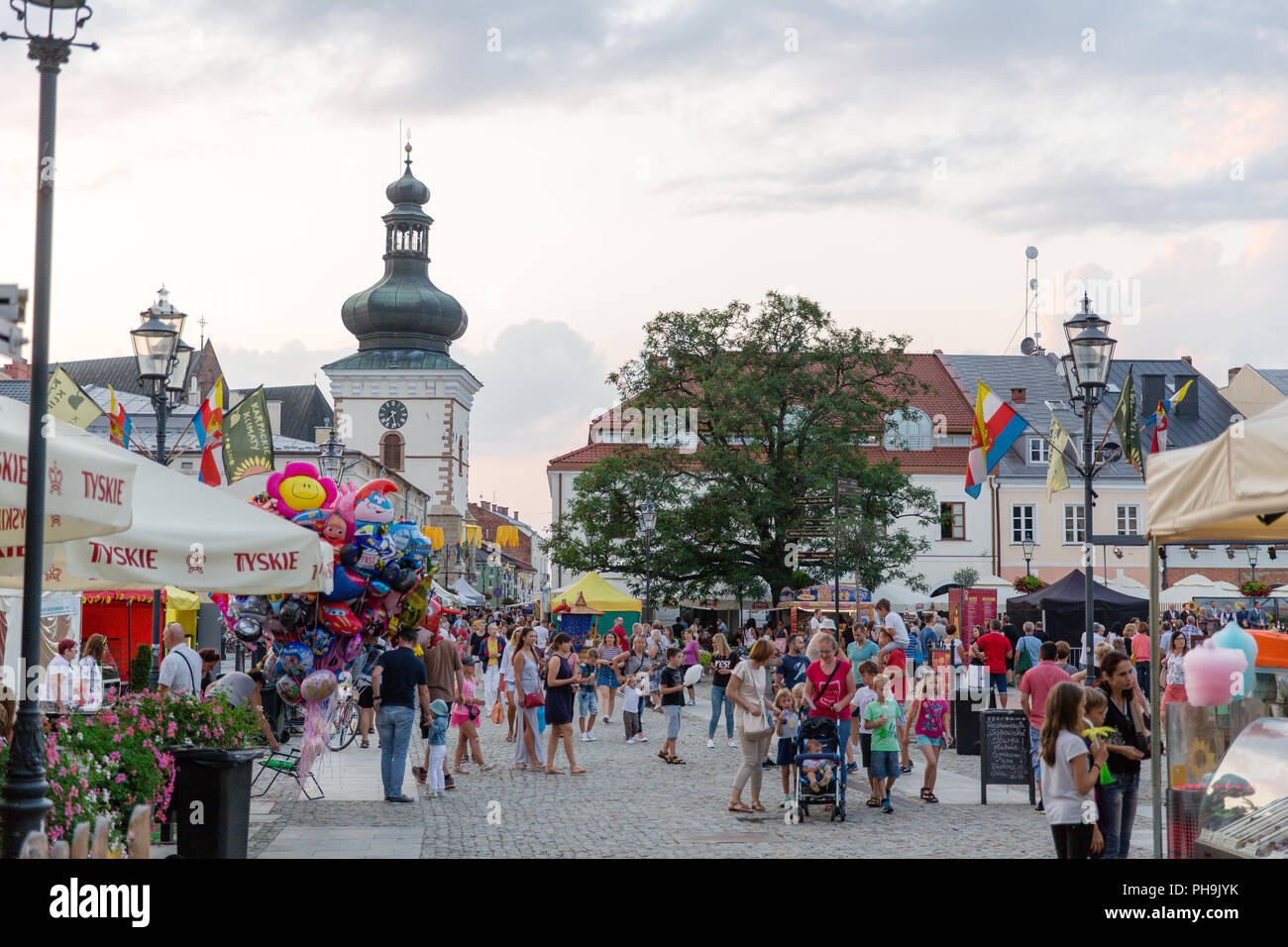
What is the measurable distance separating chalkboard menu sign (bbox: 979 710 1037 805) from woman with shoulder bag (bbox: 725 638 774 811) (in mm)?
2307

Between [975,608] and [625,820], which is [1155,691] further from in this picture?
[975,608]

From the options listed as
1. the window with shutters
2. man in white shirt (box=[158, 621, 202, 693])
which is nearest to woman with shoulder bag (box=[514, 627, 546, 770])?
man in white shirt (box=[158, 621, 202, 693])

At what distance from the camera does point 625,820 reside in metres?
13.3

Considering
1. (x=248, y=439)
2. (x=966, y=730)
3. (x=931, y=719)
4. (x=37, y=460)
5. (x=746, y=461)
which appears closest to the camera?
(x=37, y=460)

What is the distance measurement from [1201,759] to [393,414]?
87998mm

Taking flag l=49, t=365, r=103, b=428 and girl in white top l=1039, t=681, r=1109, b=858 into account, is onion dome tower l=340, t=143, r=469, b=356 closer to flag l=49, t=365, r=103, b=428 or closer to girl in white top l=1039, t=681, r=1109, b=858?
flag l=49, t=365, r=103, b=428

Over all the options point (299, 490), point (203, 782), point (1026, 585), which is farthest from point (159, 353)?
point (1026, 585)

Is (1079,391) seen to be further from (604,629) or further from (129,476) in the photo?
(604,629)

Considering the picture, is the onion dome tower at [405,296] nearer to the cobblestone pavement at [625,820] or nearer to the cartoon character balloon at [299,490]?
the cobblestone pavement at [625,820]

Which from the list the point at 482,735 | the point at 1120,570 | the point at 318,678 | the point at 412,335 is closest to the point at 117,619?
the point at 482,735

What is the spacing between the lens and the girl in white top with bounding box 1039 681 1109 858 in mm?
7707

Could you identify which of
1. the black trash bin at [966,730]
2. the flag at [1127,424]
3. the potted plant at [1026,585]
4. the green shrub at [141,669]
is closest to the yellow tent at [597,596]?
the potted plant at [1026,585]

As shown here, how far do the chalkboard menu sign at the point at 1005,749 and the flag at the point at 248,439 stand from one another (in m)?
12.6
